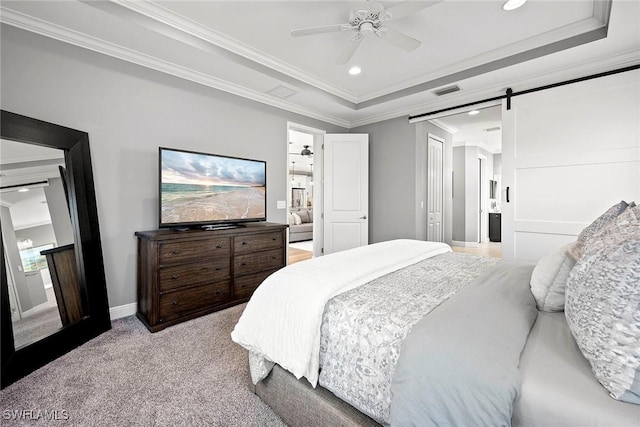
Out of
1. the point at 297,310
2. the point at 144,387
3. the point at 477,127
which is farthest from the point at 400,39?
the point at 477,127

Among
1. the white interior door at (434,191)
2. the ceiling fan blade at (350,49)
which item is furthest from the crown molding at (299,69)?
the white interior door at (434,191)

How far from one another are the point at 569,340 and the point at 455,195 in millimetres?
6724

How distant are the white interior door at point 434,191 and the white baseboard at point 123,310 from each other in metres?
4.27

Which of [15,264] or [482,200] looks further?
[482,200]

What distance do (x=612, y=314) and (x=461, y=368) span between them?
415 millimetres

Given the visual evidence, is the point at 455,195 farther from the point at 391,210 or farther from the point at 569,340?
the point at 569,340

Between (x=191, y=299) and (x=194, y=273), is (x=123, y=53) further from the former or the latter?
(x=191, y=299)

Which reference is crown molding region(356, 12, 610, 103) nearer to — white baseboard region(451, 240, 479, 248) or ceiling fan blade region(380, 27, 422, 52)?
ceiling fan blade region(380, 27, 422, 52)

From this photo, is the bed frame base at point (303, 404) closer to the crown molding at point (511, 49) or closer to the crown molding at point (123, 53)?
the crown molding at point (123, 53)

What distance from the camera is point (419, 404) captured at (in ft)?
2.82

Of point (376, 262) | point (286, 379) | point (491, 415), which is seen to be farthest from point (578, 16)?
point (286, 379)

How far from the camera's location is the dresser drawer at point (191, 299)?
249 centimetres

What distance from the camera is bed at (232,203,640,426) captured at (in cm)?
76

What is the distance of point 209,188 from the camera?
3.03 metres
